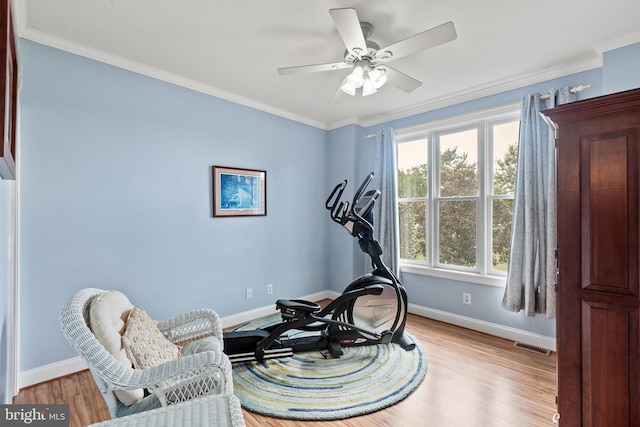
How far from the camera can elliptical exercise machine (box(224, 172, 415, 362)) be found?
2.53 metres

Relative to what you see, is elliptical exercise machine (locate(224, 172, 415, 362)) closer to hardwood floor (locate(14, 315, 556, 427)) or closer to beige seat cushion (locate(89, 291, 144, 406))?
hardwood floor (locate(14, 315, 556, 427))

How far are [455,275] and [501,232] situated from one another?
663 millimetres

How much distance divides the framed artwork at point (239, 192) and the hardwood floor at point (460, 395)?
5.91ft

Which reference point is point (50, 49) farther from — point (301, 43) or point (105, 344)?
point (105, 344)

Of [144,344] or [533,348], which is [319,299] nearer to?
[533,348]

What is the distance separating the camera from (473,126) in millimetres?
3246

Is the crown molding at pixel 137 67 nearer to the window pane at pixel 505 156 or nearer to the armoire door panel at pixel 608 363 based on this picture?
the window pane at pixel 505 156

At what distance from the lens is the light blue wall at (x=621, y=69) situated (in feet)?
7.09

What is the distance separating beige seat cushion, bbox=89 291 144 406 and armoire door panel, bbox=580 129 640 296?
2.11m

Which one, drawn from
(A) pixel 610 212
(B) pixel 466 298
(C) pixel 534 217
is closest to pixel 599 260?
(A) pixel 610 212

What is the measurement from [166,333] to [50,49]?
88.8 inches

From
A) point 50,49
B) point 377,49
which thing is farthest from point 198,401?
point 50,49

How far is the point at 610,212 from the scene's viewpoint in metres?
1.27

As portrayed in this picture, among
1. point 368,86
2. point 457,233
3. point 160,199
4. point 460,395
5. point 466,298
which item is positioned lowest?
point 460,395
